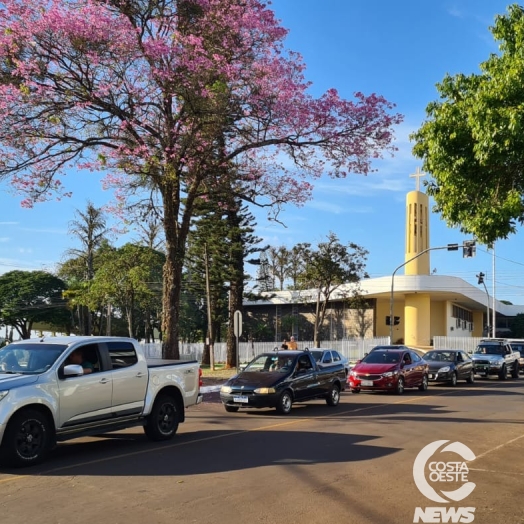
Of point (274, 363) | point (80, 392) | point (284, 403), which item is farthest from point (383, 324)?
point (80, 392)

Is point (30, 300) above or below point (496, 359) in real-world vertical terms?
above

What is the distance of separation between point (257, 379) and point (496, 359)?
756 inches

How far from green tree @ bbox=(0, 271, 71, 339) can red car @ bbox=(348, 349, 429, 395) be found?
46810mm

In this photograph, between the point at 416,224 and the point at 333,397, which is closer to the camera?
the point at 333,397

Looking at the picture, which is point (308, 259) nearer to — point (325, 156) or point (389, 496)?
point (325, 156)

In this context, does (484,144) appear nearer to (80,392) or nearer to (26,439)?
(80,392)

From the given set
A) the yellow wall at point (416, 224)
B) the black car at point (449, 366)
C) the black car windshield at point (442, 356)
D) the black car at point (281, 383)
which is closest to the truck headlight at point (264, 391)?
the black car at point (281, 383)

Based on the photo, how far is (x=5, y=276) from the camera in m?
63.9

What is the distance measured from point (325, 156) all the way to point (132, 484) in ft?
52.6

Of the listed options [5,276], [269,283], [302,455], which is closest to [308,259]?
[269,283]

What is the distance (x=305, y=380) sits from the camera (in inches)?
619

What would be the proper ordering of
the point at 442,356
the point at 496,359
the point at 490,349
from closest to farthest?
the point at 442,356 < the point at 496,359 < the point at 490,349

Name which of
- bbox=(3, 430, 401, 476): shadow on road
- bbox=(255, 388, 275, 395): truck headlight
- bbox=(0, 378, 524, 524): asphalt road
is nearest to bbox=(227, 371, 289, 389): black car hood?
bbox=(255, 388, 275, 395): truck headlight

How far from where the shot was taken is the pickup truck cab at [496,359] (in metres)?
30.1
